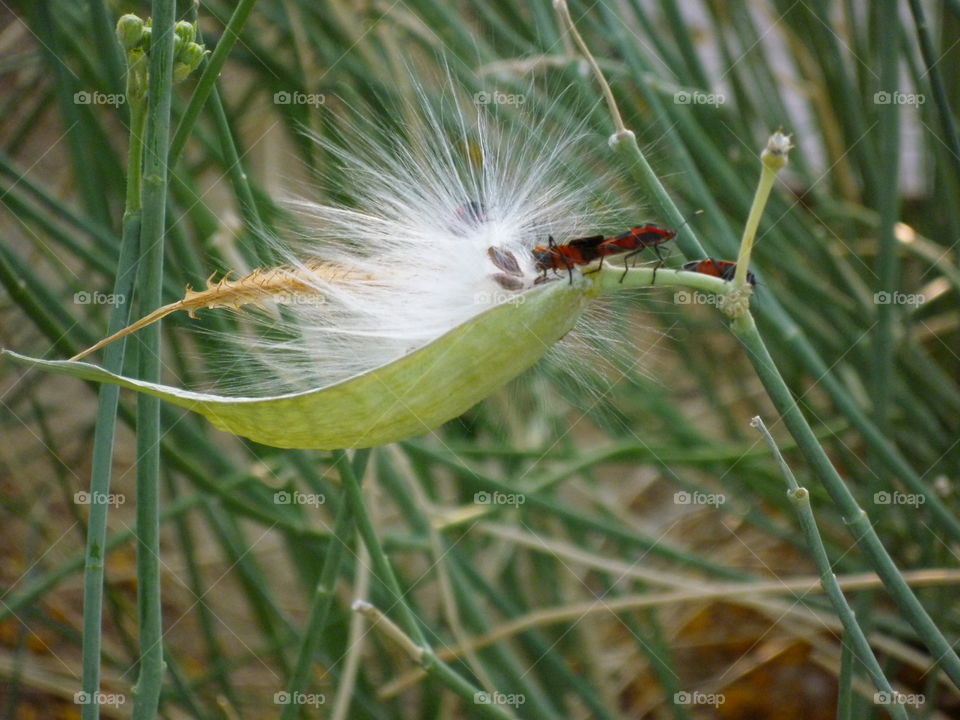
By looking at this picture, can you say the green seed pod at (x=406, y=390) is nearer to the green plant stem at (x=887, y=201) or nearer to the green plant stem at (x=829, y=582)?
the green plant stem at (x=829, y=582)

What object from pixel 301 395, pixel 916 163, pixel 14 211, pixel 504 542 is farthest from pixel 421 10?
pixel 916 163

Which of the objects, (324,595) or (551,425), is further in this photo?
(551,425)

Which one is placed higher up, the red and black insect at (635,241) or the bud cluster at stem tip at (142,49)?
the bud cluster at stem tip at (142,49)

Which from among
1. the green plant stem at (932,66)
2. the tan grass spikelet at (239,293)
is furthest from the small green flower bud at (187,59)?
the green plant stem at (932,66)

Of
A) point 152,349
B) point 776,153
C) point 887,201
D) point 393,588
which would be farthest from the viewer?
point 887,201

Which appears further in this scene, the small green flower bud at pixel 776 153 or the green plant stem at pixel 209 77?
the green plant stem at pixel 209 77

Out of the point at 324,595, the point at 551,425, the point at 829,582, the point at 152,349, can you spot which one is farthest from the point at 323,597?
the point at 551,425

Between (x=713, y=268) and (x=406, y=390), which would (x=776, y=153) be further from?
(x=406, y=390)
